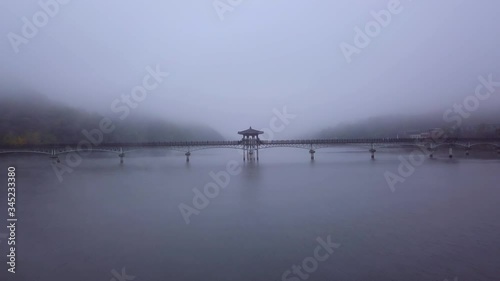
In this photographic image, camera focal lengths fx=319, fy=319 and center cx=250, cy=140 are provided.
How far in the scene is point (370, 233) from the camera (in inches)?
394

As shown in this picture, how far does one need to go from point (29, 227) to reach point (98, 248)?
13.4ft

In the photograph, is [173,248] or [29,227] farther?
[29,227]

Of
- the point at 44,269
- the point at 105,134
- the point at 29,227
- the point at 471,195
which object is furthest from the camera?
the point at 105,134

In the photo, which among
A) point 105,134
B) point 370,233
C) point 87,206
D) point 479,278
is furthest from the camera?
point 105,134

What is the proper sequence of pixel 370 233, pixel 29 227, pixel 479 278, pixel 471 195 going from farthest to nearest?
pixel 471 195
pixel 29 227
pixel 370 233
pixel 479 278

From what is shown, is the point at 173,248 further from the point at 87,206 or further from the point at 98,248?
the point at 87,206

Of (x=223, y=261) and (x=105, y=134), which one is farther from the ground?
(x=105, y=134)

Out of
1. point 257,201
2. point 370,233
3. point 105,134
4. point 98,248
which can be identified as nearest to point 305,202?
point 257,201

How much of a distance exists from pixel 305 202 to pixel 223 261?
8270 millimetres

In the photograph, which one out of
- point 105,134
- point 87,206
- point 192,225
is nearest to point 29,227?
point 87,206

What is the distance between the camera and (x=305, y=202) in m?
15.4

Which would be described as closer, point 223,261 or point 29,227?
point 223,261

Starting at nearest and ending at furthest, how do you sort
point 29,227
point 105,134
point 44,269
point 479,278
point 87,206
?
point 479,278 < point 44,269 < point 29,227 < point 87,206 < point 105,134

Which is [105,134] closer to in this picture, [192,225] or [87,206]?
[87,206]
